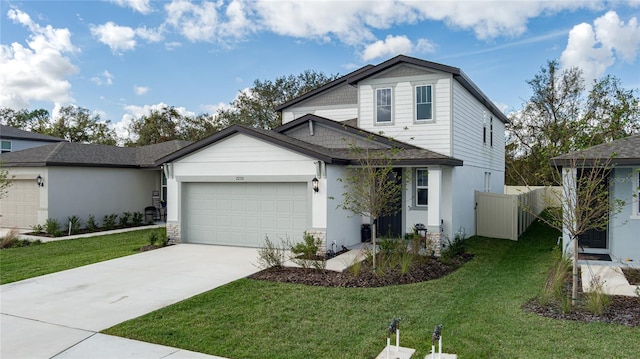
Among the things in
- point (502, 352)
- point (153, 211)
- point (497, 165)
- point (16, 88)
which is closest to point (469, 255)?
point (502, 352)

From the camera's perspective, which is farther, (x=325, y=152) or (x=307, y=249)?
(x=325, y=152)

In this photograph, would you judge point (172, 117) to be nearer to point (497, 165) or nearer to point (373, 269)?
point (497, 165)

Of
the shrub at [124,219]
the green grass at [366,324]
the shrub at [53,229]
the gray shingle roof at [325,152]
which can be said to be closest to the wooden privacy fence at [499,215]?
the gray shingle roof at [325,152]

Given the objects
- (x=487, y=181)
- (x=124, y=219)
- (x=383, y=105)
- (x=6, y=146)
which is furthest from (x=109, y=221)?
(x=487, y=181)

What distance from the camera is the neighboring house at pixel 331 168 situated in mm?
12336

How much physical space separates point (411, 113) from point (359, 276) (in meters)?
6.75

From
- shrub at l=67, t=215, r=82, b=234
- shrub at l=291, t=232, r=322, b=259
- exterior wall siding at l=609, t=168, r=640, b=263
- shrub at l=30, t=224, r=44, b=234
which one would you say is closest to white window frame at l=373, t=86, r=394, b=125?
shrub at l=291, t=232, r=322, b=259

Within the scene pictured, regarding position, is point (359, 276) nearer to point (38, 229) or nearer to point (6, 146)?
point (38, 229)

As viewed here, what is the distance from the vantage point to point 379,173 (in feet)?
33.9

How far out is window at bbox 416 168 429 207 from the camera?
1409 cm

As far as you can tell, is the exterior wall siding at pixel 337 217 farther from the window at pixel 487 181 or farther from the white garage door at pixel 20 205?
the white garage door at pixel 20 205

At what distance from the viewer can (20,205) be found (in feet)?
58.6

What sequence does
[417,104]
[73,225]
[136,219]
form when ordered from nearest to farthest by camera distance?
[417,104] < [73,225] < [136,219]

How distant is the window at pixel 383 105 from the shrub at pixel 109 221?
12147mm
